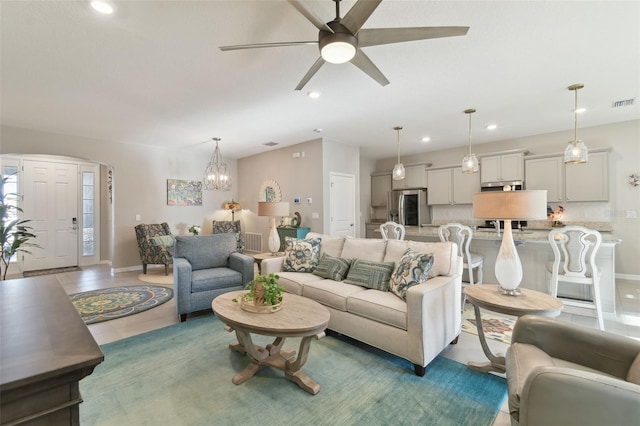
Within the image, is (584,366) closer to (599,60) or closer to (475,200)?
(475,200)

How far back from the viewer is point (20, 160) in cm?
576

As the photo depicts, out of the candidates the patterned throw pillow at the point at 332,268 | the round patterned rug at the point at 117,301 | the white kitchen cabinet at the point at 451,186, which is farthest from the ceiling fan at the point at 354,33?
the white kitchen cabinet at the point at 451,186

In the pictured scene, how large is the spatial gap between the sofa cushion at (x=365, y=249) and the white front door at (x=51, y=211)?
6.68m

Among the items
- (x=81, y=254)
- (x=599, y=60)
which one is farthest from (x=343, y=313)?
(x=81, y=254)

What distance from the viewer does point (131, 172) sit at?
598 cm

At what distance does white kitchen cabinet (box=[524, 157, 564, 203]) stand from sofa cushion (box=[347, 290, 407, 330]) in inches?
180

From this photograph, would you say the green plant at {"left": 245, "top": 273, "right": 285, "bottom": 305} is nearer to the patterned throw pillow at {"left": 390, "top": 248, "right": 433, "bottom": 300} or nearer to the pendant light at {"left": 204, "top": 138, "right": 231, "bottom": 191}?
the patterned throw pillow at {"left": 390, "top": 248, "right": 433, "bottom": 300}

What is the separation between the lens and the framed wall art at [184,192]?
6.55 m

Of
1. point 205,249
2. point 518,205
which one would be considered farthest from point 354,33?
point 205,249

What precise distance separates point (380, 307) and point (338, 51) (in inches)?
78.8

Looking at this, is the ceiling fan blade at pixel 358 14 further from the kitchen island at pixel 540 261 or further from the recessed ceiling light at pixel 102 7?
the kitchen island at pixel 540 261

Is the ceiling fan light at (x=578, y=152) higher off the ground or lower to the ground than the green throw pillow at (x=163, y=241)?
higher

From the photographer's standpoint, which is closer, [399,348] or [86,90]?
[399,348]

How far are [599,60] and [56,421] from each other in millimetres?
4414
